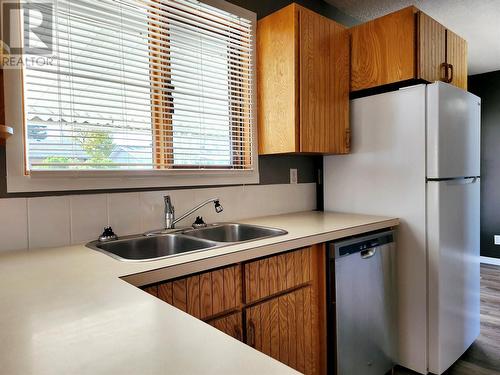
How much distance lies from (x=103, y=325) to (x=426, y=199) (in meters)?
1.87

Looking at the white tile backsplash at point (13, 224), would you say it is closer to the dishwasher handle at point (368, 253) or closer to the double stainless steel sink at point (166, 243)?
the double stainless steel sink at point (166, 243)

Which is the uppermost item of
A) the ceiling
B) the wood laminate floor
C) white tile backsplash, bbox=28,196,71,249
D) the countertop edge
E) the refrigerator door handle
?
the ceiling

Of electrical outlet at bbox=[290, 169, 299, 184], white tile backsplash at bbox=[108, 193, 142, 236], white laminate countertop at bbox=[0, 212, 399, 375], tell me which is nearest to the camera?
white laminate countertop at bbox=[0, 212, 399, 375]

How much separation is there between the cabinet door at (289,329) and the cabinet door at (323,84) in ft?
2.98

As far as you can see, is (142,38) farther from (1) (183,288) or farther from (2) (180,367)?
(2) (180,367)

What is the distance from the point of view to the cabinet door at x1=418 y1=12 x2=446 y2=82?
6.81ft

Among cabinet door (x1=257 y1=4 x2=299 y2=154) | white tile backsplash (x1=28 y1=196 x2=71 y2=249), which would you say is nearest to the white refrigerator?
cabinet door (x1=257 y1=4 x2=299 y2=154)

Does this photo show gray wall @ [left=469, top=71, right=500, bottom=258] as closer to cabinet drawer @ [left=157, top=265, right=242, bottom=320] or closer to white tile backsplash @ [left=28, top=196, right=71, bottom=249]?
cabinet drawer @ [left=157, top=265, right=242, bottom=320]

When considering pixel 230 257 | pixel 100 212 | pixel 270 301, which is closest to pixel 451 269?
pixel 270 301

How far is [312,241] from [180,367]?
3.76 ft

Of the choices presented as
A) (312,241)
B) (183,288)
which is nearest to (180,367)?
(183,288)

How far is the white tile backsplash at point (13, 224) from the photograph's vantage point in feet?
4.59

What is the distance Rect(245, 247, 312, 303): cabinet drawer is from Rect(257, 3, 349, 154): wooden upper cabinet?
0.73 meters

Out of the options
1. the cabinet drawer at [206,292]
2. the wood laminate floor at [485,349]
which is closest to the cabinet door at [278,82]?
the cabinet drawer at [206,292]
